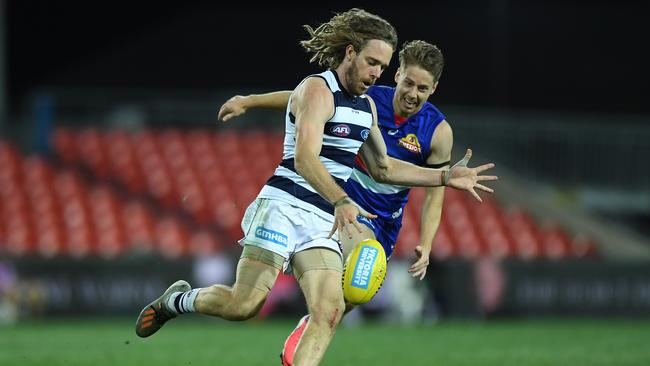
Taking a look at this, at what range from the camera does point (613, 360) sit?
410 inches

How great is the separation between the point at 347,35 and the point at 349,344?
5921 mm

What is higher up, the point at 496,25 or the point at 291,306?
the point at 496,25

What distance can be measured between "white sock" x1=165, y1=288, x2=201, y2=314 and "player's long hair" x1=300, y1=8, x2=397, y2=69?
1711 millimetres

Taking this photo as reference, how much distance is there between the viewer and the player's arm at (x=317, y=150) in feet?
22.5

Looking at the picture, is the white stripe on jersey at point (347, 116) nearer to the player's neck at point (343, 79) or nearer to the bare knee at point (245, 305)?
the player's neck at point (343, 79)

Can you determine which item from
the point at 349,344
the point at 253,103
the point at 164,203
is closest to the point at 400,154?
the point at 253,103

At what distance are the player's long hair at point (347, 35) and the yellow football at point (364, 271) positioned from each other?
115 centimetres

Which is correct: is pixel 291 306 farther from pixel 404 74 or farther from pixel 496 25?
pixel 496 25

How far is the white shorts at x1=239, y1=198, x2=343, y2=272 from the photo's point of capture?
24.4ft

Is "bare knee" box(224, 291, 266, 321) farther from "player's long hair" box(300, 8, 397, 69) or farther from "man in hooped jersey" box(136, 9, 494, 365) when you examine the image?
"player's long hair" box(300, 8, 397, 69)

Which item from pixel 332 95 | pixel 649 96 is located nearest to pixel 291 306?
pixel 332 95

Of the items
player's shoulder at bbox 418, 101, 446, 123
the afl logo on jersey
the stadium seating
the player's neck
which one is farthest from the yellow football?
the stadium seating

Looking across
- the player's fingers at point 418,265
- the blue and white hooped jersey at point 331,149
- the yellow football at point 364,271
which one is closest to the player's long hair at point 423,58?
the blue and white hooped jersey at point 331,149

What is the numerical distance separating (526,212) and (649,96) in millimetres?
5483
